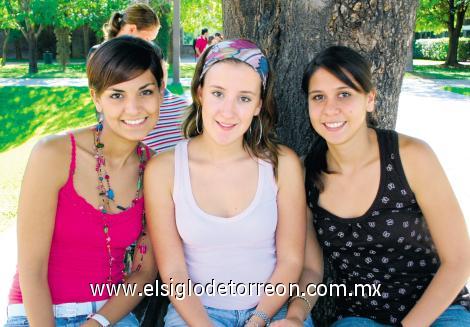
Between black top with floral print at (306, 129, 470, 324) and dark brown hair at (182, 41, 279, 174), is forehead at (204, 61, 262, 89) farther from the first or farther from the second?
black top with floral print at (306, 129, 470, 324)

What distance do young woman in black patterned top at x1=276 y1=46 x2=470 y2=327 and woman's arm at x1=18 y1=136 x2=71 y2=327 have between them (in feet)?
3.89

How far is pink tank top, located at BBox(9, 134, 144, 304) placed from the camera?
2.43 meters

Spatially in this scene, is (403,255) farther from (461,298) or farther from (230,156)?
(230,156)

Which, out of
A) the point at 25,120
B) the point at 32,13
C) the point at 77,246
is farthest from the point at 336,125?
the point at 32,13

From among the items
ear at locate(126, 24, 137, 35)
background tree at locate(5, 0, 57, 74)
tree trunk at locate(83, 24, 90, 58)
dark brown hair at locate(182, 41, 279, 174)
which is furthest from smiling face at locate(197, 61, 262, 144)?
tree trunk at locate(83, 24, 90, 58)

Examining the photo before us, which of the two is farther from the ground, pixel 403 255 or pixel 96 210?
pixel 96 210

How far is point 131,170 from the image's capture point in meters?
2.66

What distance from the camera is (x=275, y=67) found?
10.6ft

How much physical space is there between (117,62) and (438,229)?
1.71 metres

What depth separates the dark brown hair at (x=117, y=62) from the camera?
2439 mm

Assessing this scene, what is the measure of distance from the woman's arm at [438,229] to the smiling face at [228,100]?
816 millimetres

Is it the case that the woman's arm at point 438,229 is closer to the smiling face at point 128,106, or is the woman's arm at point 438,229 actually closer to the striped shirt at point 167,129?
the smiling face at point 128,106

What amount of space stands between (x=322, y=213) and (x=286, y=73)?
3.19ft

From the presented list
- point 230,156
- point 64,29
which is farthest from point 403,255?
point 64,29
